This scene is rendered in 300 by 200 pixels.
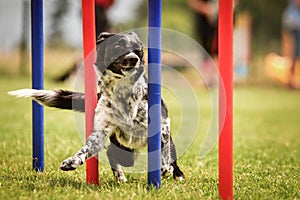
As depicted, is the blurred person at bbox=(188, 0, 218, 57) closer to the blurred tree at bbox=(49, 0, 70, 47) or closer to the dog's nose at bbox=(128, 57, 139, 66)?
the blurred tree at bbox=(49, 0, 70, 47)

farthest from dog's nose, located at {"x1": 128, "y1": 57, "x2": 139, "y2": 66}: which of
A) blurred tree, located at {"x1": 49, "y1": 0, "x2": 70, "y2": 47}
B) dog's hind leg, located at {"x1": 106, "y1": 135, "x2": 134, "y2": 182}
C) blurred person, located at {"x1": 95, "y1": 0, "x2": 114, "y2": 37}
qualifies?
blurred tree, located at {"x1": 49, "y1": 0, "x2": 70, "y2": 47}

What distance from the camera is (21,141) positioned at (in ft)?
16.6

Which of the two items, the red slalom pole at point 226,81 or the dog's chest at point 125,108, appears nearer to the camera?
the red slalom pole at point 226,81

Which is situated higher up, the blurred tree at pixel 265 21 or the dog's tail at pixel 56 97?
the dog's tail at pixel 56 97

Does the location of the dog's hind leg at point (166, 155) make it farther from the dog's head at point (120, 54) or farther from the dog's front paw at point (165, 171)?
the dog's head at point (120, 54)

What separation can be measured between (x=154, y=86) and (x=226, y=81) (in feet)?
1.42

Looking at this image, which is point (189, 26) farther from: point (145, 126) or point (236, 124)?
point (145, 126)

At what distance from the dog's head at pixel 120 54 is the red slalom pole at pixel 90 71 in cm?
7

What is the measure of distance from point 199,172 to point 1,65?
13.3 m

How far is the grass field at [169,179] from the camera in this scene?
2.98m

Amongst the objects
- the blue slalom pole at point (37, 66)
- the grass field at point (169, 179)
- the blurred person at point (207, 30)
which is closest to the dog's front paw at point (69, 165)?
the grass field at point (169, 179)

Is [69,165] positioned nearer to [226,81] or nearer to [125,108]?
[125,108]

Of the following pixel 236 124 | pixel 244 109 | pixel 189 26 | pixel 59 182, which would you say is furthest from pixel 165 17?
pixel 59 182

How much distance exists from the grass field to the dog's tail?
447 mm
